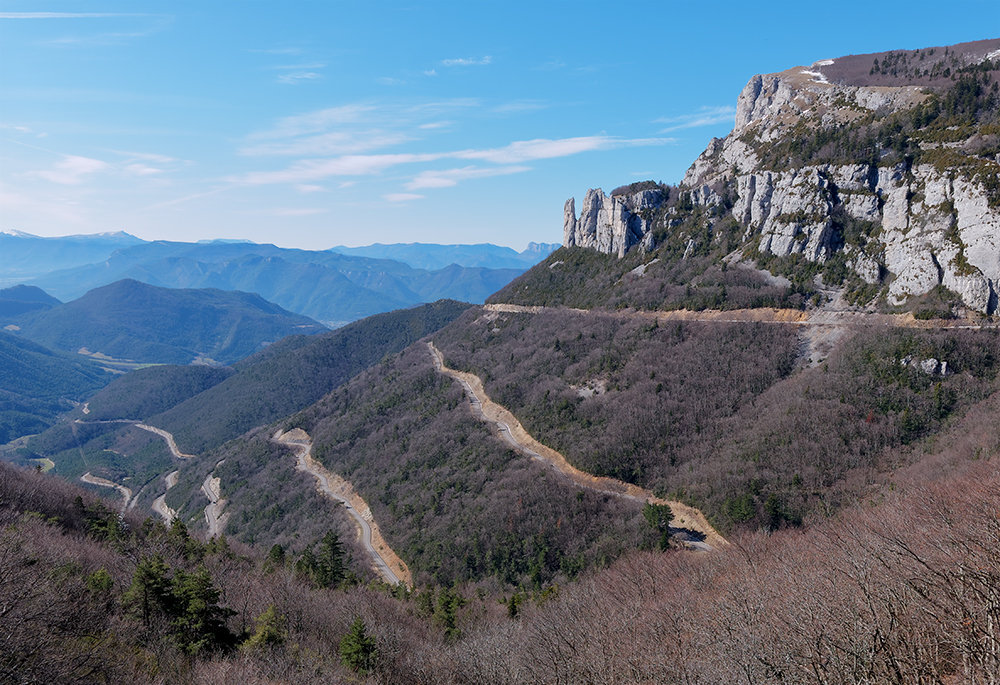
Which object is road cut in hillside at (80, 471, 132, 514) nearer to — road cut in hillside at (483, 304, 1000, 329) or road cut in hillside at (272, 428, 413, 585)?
road cut in hillside at (272, 428, 413, 585)

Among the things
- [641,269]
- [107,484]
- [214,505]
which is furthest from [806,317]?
[107,484]

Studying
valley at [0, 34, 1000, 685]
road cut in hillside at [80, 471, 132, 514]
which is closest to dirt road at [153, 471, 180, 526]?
valley at [0, 34, 1000, 685]

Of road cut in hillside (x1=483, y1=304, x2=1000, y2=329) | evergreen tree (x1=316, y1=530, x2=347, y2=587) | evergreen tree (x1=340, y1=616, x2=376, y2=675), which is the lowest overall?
evergreen tree (x1=316, y1=530, x2=347, y2=587)

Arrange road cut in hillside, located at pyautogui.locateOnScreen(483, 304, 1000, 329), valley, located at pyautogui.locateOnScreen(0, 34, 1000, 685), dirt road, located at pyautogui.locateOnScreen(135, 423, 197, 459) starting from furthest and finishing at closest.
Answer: dirt road, located at pyautogui.locateOnScreen(135, 423, 197, 459) < road cut in hillside, located at pyautogui.locateOnScreen(483, 304, 1000, 329) < valley, located at pyautogui.locateOnScreen(0, 34, 1000, 685)

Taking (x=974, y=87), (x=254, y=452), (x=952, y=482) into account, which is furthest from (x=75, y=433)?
(x=974, y=87)

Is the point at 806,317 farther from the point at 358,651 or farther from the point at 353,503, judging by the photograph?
the point at 353,503

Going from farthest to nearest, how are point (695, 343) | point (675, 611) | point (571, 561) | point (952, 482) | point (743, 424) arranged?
point (695, 343)
point (743, 424)
point (571, 561)
point (952, 482)
point (675, 611)

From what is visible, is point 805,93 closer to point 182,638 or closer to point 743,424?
point 743,424
